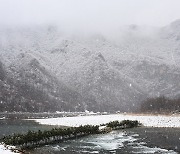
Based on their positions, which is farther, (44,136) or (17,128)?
(17,128)

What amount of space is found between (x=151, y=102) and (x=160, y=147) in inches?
5347

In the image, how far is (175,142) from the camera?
5550 centimetres

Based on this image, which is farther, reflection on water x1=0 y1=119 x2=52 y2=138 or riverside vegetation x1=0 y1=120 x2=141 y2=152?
reflection on water x1=0 y1=119 x2=52 y2=138

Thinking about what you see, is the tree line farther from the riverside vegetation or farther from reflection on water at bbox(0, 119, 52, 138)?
reflection on water at bbox(0, 119, 52, 138)

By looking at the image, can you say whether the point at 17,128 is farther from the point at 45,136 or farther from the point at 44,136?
the point at 44,136

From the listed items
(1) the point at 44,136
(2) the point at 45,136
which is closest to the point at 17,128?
(2) the point at 45,136

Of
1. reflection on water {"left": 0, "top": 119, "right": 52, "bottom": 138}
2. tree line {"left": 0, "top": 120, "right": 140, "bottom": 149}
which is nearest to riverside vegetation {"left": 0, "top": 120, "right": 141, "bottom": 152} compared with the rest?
tree line {"left": 0, "top": 120, "right": 140, "bottom": 149}

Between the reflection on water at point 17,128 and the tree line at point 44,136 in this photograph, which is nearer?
the tree line at point 44,136

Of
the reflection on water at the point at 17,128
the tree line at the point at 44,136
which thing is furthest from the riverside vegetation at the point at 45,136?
the reflection on water at the point at 17,128

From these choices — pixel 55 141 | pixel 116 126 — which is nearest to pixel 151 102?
pixel 116 126

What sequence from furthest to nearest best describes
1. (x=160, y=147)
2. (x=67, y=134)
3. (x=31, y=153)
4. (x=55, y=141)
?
(x=67, y=134) → (x=55, y=141) → (x=160, y=147) → (x=31, y=153)

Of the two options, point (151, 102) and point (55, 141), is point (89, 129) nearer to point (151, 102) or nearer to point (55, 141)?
point (55, 141)

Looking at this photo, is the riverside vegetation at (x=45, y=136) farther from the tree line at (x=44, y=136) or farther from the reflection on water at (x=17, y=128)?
the reflection on water at (x=17, y=128)

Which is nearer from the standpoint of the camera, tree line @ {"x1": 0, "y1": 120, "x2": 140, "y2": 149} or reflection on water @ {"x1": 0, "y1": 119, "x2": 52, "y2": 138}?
tree line @ {"x1": 0, "y1": 120, "x2": 140, "y2": 149}
